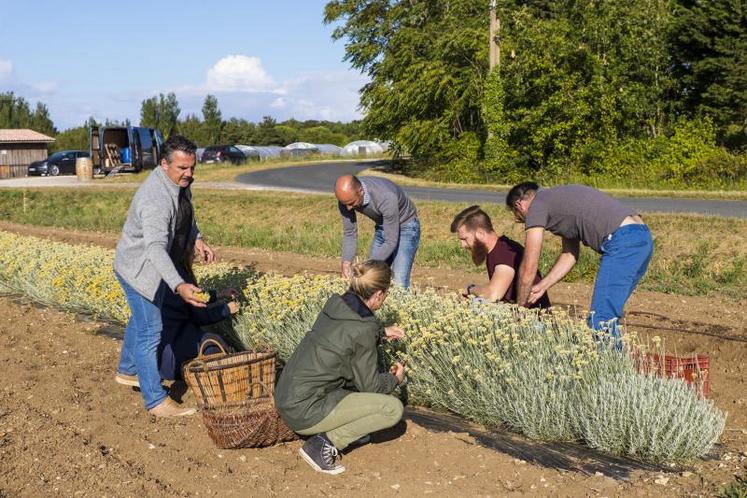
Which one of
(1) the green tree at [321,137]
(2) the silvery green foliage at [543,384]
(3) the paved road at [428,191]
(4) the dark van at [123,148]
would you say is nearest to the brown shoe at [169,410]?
(2) the silvery green foliage at [543,384]

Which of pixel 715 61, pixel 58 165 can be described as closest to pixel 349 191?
pixel 715 61

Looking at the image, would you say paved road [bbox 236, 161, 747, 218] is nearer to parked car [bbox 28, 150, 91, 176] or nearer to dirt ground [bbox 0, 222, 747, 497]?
dirt ground [bbox 0, 222, 747, 497]

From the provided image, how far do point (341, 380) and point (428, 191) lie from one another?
19.7 metres

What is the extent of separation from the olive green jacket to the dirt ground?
0.37 meters

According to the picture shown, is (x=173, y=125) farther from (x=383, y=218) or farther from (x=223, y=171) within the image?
(x=383, y=218)

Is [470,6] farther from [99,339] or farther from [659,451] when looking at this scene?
[659,451]

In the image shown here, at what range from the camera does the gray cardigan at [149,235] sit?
18.2 feet

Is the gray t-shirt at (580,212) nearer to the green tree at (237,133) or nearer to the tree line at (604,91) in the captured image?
the tree line at (604,91)

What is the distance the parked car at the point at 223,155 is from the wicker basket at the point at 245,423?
129 ft

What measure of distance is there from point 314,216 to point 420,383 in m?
13.5

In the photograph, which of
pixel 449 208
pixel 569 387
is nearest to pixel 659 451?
pixel 569 387

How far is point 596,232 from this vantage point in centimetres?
588

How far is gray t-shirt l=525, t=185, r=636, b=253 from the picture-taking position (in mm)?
5824

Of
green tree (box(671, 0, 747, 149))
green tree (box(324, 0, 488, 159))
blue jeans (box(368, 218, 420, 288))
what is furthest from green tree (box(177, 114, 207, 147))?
blue jeans (box(368, 218, 420, 288))
